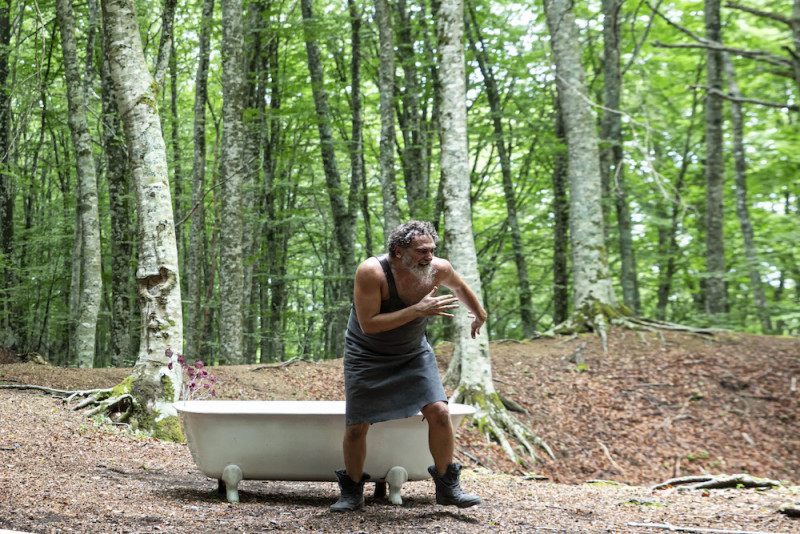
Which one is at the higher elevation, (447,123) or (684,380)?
(447,123)

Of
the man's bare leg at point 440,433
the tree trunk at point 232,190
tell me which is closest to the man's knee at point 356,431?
the man's bare leg at point 440,433

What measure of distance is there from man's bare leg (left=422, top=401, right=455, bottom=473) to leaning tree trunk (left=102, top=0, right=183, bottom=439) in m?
3.21

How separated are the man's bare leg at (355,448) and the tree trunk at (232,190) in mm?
6832

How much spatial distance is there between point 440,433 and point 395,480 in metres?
0.54

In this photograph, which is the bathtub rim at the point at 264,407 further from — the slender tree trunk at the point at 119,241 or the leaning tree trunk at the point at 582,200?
the slender tree trunk at the point at 119,241

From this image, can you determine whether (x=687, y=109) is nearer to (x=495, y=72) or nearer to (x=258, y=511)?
(x=495, y=72)

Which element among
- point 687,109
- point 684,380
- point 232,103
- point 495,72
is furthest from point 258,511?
point 687,109

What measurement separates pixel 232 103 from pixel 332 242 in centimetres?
1175

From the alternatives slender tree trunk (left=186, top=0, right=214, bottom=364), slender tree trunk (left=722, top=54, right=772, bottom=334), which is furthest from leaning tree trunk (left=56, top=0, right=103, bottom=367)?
slender tree trunk (left=722, top=54, right=772, bottom=334)

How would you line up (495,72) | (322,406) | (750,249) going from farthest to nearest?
(495,72) < (750,249) < (322,406)

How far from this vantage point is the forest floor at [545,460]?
3443 millimetres

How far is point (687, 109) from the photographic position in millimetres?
17266

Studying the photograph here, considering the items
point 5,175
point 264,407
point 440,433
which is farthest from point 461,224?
point 5,175

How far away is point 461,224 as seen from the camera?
24.3 ft
